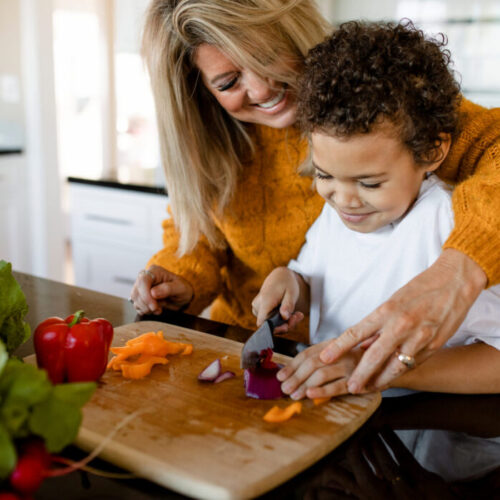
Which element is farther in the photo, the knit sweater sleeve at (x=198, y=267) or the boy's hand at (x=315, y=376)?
the knit sweater sleeve at (x=198, y=267)

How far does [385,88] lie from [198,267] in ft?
2.47

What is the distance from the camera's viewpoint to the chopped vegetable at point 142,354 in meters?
1.04

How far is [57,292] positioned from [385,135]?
87 cm

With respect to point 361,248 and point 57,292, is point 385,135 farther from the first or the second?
point 57,292

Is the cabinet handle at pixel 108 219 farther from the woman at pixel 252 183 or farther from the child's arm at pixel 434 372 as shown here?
the child's arm at pixel 434 372

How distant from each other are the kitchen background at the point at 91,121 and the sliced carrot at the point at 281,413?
99cm

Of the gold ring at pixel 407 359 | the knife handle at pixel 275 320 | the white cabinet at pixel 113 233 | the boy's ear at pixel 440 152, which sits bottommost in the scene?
the white cabinet at pixel 113 233

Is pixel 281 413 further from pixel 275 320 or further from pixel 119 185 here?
pixel 119 185

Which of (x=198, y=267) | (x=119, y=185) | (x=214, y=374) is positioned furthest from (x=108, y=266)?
(x=214, y=374)

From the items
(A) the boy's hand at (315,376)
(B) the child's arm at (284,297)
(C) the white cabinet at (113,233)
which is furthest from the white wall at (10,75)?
(A) the boy's hand at (315,376)

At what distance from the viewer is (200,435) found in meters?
0.85

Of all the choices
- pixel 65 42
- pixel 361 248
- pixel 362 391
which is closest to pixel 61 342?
pixel 362 391

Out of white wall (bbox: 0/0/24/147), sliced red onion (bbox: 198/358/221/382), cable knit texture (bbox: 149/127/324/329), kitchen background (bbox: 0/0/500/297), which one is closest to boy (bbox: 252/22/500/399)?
sliced red onion (bbox: 198/358/221/382)

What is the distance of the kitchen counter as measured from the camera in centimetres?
73
